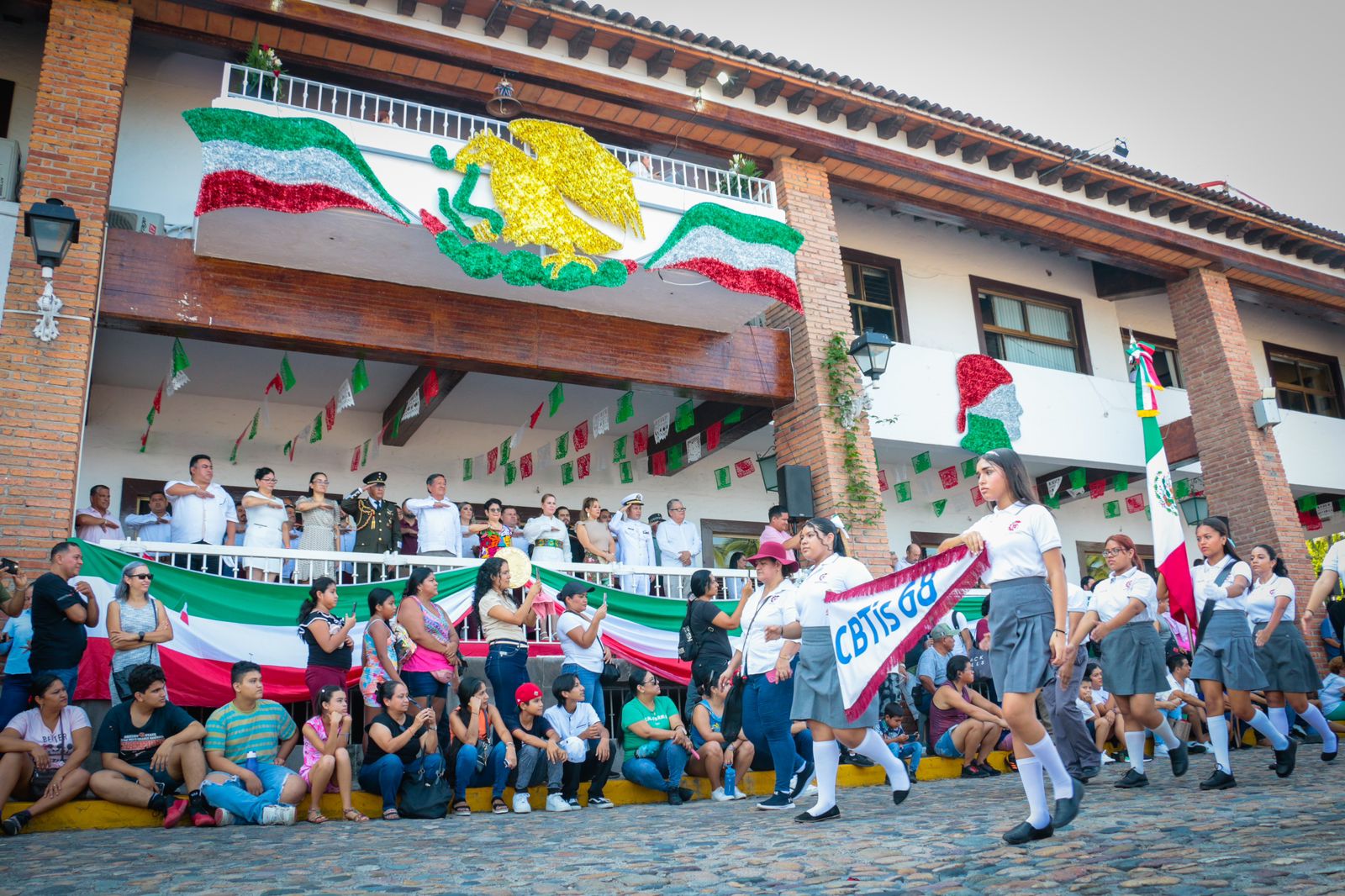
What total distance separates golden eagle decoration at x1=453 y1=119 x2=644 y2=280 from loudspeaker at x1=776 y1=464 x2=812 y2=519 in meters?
2.89

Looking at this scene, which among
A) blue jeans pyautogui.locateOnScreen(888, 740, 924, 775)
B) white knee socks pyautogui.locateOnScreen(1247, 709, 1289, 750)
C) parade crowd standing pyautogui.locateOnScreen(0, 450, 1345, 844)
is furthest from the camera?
blue jeans pyautogui.locateOnScreen(888, 740, 924, 775)

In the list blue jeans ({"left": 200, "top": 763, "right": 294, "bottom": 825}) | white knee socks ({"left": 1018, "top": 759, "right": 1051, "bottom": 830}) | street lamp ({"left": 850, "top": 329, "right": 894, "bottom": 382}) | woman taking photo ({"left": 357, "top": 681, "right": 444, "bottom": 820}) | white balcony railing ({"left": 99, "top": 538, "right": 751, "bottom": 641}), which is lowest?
white knee socks ({"left": 1018, "top": 759, "right": 1051, "bottom": 830})

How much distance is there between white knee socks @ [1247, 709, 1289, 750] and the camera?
285 inches

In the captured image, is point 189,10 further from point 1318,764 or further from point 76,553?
point 1318,764

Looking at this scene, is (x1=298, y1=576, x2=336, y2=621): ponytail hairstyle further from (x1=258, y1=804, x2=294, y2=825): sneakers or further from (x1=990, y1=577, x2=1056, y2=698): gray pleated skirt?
(x1=990, y1=577, x2=1056, y2=698): gray pleated skirt

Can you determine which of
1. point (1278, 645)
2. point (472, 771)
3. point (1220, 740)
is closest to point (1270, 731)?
point (1278, 645)

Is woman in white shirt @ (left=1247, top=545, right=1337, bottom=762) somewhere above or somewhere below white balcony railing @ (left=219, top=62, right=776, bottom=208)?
below

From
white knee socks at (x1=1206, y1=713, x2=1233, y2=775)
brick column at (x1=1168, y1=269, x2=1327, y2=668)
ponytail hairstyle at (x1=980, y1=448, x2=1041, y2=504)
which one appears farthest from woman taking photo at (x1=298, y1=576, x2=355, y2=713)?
brick column at (x1=1168, y1=269, x2=1327, y2=668)

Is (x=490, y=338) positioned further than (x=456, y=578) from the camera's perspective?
Yes

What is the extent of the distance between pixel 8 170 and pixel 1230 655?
11.3 meters

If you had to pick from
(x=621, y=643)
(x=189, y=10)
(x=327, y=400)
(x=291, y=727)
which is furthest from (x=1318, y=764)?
(x=189, y=10)

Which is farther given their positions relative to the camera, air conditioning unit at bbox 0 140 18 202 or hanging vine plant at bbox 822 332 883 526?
hanging vine plant at bbox 822 332 883 526

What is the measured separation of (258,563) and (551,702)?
9.62 feet

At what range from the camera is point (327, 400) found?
1333 centimetres
